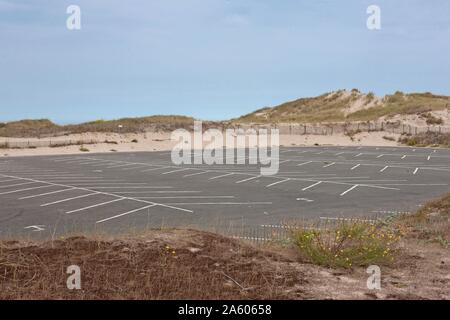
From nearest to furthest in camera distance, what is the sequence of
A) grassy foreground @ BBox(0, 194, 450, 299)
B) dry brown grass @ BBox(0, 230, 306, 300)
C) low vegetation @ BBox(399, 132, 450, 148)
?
dry brown grass @ BBox(0, 230, 306, 300)
grassy foreground @ BBox(0, 194, 450, 299)
low vegetation @ BBox(399, 132, 450, 148)

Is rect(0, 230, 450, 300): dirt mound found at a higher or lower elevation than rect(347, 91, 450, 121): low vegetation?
lower

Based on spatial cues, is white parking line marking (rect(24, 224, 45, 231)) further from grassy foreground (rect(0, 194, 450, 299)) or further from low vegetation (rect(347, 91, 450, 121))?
low vegetation (rect(347, 91, 450, 121))

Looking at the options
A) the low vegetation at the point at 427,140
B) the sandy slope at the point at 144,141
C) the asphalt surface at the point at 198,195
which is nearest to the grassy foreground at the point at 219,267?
the asphalt surface at the point at 198,195

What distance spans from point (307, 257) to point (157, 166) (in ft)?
82.7

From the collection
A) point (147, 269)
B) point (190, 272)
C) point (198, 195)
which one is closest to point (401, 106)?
point (198, 195)

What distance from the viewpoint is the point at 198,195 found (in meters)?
19.4

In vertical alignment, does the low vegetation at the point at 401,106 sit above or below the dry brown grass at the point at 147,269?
above

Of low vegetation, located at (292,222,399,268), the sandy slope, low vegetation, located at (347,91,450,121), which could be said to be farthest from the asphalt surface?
low vegetation, located at (347,91,450,121)

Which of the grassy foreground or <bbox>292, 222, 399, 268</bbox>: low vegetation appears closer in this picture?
the grassy foreground

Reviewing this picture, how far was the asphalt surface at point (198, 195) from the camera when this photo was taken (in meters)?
14.2

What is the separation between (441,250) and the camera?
947cm

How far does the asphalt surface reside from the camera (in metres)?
14.2

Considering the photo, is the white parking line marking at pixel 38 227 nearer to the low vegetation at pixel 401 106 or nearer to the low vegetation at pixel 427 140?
the low vegetation at pixel 427 140
